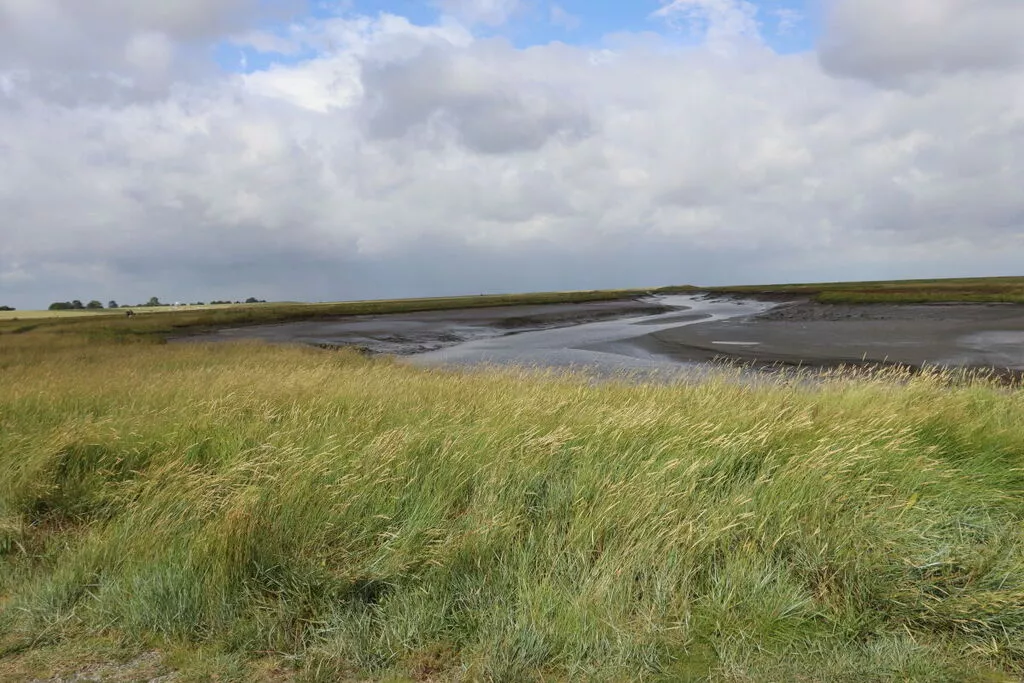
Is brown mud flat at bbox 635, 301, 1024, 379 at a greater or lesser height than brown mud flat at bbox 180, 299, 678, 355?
lesser

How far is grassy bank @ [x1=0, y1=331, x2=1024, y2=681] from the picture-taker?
3330mm

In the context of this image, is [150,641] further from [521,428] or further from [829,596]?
[829,596]

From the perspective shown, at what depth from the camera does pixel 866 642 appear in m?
3.40

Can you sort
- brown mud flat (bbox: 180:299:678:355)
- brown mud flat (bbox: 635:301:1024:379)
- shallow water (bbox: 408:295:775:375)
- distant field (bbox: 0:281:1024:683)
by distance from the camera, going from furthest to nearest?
brown mud flat (bbox: 180:299:678:355)
shallow water (bbox: 408:295:775:375)
brown mud flat (bbox: 635:301:1024:379)
distant field (bbox: 0:281:1024:683)

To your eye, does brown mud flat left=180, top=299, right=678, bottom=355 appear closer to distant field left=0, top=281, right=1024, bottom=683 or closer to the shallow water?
the shallow water

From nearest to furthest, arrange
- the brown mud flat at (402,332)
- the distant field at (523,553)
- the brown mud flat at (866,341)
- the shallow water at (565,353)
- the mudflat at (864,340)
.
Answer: the distant field at (523,553) < the brown mud flat at (866,341) < the shallow water at (565,353) < the mudflat at (864,340) < the brown mud flat at (402,332)

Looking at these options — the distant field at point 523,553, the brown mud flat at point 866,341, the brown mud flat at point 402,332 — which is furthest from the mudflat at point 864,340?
the brown mud flat at point 402,332

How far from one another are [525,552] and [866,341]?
27466 millimetres

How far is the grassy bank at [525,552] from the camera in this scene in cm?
333

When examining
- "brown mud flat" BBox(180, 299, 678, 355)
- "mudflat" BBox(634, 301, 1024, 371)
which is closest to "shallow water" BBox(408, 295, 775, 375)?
"mudflat" BBox(634, 301, 1024, 371)

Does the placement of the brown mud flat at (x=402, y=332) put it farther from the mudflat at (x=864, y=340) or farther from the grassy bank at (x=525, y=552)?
the grassy bank at (x=525, y=552)

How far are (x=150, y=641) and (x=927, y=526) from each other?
5.13 m

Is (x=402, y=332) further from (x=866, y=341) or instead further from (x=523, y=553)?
(x=523, y=553)

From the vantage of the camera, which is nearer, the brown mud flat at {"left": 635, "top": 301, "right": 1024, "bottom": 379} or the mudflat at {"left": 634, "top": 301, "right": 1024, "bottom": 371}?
the brown mud flat at {"left": 635, "top": 301, "right": 1024, "bottom": 379}
